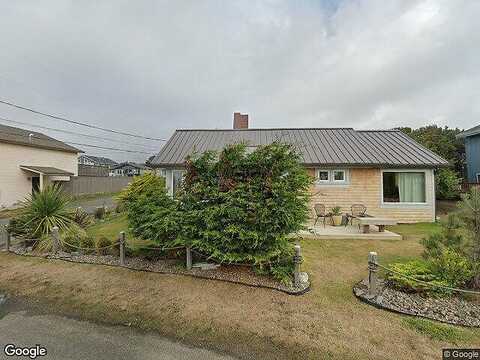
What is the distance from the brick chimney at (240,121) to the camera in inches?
→ 769

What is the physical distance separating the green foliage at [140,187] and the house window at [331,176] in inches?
319

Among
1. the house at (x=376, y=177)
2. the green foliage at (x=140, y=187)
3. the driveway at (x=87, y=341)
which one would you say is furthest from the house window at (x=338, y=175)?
the driveway at (x=87, y=341)

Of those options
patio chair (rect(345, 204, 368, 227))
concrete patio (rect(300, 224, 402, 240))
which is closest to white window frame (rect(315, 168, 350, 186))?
patio chair (rect(345, 204, 368, 227))

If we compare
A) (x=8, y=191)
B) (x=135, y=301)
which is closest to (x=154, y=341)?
(x=135, y=301)

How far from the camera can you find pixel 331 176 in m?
12.1

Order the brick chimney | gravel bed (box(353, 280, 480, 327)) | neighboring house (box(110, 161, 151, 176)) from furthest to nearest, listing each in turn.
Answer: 1. neighboring house (box(110, 161, 151, 176))
2. the brick chimney
3. gravel bed (box(353, 280, 480, 327))

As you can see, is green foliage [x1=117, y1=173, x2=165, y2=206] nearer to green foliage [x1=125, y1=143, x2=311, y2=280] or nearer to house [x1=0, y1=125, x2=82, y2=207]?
green foliage [x1=125, y1=143, x2=311, y2=280]

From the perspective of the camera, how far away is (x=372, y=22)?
1026 cm

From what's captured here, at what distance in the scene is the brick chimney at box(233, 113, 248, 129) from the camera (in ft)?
64.1

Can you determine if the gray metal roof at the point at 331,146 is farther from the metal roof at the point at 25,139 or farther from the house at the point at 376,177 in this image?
the metal roof at the point at 25,139

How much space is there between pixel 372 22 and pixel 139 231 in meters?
11.9

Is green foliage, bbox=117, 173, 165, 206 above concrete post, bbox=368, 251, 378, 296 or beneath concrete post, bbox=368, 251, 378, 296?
above

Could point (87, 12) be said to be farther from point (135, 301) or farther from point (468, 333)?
point (468, 333)

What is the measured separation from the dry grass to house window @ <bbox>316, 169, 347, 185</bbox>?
6.06 m
